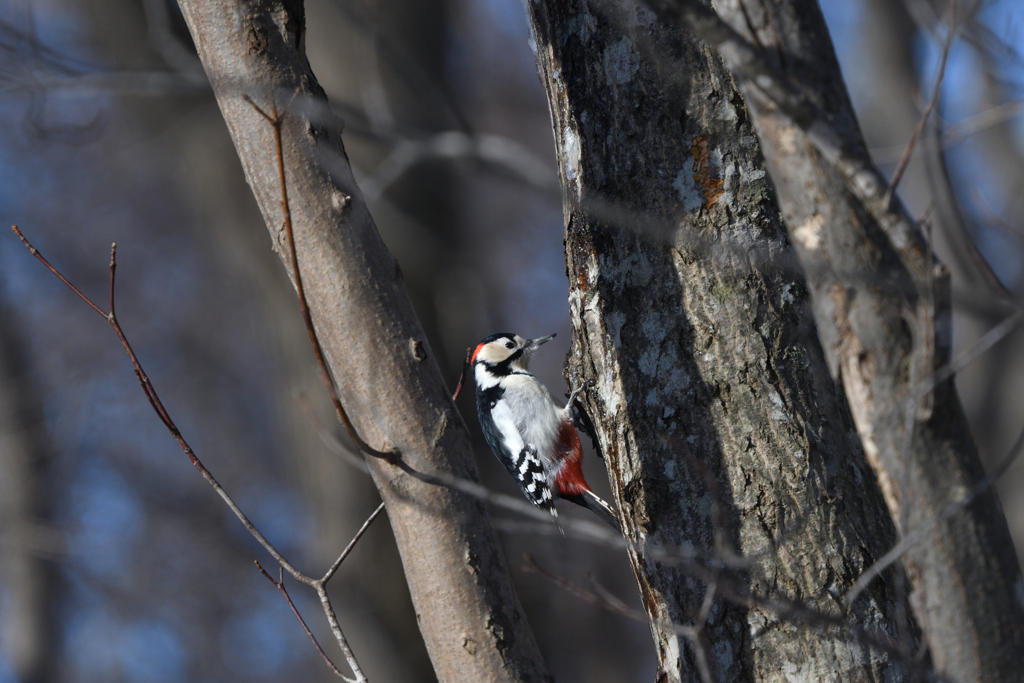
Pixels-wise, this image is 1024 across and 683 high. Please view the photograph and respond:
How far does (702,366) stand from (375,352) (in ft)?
2.59

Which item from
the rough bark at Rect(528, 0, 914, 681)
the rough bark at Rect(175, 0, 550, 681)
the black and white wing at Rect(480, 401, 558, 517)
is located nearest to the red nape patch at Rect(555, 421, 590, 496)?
the black and white wing at Rect(480, 401, 558, 517)

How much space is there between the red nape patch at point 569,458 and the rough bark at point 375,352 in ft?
5.97

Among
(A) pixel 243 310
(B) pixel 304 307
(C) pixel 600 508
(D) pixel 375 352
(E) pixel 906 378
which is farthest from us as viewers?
(A) pixel 243 310

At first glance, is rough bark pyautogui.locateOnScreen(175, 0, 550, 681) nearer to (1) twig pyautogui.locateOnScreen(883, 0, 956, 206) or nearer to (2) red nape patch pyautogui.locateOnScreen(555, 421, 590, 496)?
(1) twig pyautogui.locateOnScreen(883, 0, 956, 206)

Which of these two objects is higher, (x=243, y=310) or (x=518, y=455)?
(x=243, y=310)

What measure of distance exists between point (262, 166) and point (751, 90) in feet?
3.70

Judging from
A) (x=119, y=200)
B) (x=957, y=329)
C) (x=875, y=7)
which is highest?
(x=119, y=200)

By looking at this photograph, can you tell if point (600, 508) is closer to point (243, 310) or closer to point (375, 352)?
point (375, 352)

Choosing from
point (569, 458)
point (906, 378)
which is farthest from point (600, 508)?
point (906, 378)

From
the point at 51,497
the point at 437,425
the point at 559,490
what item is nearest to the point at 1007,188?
the point at 559,490

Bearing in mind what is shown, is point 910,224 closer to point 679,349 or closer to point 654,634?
point 679,349

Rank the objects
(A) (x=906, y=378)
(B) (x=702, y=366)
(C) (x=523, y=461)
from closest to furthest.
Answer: (A) (x=906, y=378) < (B) (x=702, y=366) < (C) (x=523, y=461)

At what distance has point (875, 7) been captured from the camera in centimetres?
851

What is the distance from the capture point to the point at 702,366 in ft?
6.04
